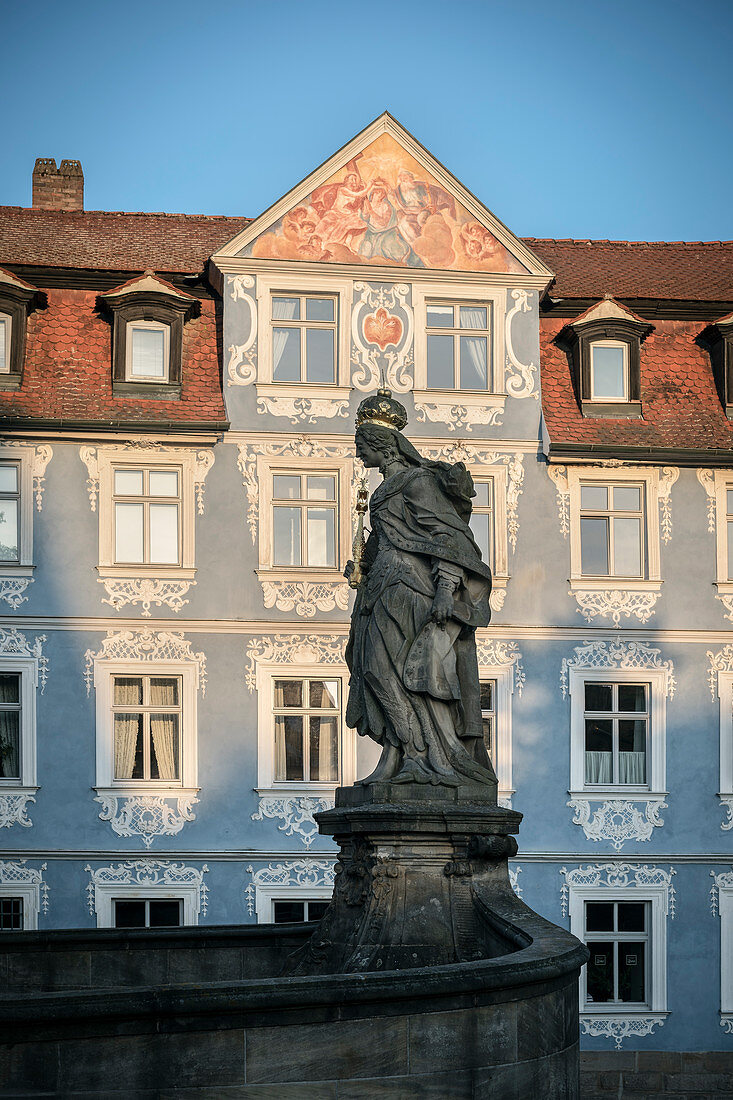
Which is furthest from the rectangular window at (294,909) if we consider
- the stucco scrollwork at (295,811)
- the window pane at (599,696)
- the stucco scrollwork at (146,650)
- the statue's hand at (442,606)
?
the statue's hand at (442,606)

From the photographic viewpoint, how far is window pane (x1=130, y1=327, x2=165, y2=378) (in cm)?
2248

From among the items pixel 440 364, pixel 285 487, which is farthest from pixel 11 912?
pixel 440 364

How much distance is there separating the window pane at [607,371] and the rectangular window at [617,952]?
739 centimetres

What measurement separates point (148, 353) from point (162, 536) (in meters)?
2.75

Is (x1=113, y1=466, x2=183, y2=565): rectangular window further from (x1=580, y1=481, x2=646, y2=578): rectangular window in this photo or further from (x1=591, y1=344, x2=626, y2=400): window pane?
(x1=591, y1=344, x2=626, y2=400): window pane

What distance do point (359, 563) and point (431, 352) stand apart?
1358cm

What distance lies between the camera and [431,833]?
841 centimetres

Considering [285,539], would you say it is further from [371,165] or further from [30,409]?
[371,165]

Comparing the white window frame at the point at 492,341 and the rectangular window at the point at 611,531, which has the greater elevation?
the white window frame at the point at 492,341

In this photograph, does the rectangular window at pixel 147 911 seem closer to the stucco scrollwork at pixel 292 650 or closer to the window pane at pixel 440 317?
the stucco scrollwork at pixel 292 650

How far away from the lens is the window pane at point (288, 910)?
69.8 ft

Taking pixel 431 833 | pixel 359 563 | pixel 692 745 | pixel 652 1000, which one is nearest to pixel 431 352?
pixel 692 745

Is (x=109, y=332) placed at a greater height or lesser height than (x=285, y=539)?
greater

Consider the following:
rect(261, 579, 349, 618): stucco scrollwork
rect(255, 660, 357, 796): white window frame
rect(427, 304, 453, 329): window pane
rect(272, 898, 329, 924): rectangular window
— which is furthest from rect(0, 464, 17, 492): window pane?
rect(272, 898, 329, 924): rectangular window
